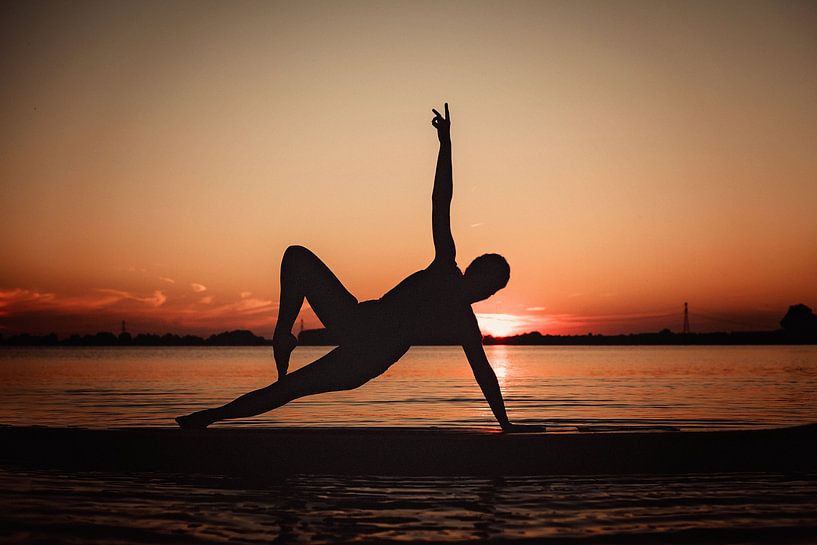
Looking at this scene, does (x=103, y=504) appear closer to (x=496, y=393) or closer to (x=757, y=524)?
(x=496, y=393)

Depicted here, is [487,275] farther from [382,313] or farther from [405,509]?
[405,509]

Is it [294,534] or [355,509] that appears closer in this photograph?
[294,534]

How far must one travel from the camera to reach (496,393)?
1043 centimetres

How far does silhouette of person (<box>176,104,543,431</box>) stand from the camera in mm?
9648

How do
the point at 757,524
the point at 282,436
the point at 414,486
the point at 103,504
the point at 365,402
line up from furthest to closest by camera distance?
the point at 365,402
the point at 282,436
the point at 414,486
the point at 103,504
the point at 757,524

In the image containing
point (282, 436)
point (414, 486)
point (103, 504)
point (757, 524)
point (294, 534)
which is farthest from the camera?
point (282, 436)

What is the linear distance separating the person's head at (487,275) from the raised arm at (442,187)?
0.43m

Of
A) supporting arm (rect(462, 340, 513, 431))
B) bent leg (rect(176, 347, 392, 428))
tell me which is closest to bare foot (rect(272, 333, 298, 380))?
bent leg (rect(176, 347, 392, 428))

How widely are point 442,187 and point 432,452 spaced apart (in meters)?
3.00

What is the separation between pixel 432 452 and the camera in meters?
10.5

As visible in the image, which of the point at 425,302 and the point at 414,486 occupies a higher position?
the point at 425,302

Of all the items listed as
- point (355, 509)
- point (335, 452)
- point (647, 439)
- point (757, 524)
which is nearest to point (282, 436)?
point (335, 452)

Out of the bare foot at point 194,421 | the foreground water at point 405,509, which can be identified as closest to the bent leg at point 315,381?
the bare foot at point 194,421

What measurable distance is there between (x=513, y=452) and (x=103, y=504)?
14.2ft
